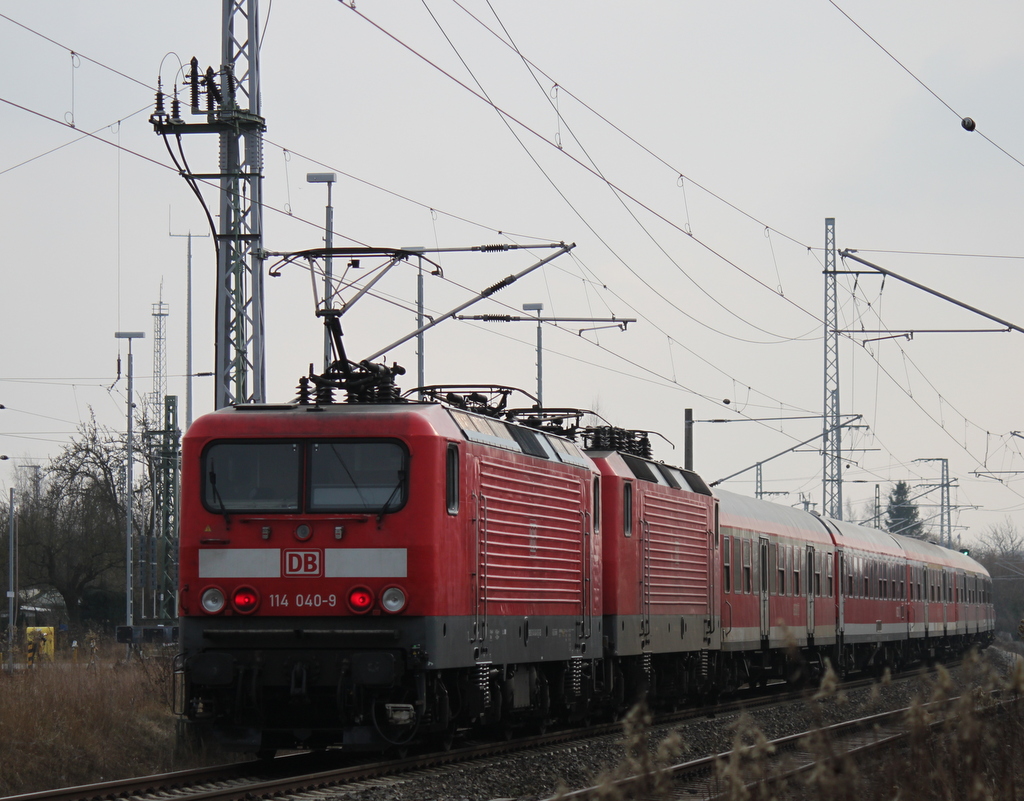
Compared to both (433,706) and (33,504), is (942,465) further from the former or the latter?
(433,706)

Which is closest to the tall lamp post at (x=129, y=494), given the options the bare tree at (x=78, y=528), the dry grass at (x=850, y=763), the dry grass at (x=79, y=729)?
the bare tree at (x=78, y=528)

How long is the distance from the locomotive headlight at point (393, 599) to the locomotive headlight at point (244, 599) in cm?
110

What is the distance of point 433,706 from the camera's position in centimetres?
1302

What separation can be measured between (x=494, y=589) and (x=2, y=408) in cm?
3212

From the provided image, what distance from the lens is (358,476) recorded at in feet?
42.4

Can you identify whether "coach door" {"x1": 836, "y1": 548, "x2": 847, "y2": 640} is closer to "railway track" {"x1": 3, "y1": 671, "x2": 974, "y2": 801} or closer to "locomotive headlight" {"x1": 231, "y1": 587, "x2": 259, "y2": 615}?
"railway track" {"x1": 3, "y1": 671, "x2": 974, "y2": 801}

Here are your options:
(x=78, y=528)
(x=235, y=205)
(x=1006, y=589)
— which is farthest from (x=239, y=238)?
(x=1006, y=589)

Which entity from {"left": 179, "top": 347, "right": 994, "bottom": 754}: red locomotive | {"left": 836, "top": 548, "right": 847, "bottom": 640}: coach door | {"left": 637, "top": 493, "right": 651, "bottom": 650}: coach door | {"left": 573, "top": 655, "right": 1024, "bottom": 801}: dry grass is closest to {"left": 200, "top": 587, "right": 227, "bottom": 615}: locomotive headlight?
{"left": 179, "top": 347, "right": 994, "bottom": 754}: red locomotive

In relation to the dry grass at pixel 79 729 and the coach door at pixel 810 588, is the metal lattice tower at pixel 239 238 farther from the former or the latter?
the coach door at pixel 810 588

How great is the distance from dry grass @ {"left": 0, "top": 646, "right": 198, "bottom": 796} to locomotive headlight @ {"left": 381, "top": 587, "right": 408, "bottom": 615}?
2.85 meters

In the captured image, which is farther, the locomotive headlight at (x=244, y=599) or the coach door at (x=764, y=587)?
the coach door at (x=764, y=587)

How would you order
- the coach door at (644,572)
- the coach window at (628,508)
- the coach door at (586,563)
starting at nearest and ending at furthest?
the coach door at (586,563) < the coach window at (628,508) < the coach door at (644,572)

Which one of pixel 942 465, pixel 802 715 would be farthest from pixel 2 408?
pixel 942 465

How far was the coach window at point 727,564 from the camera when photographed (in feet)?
76.7
